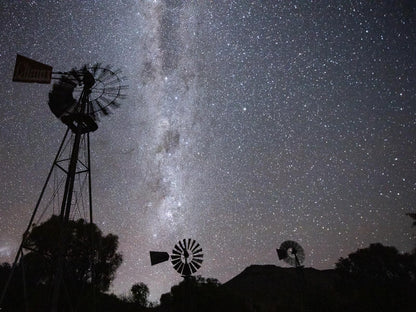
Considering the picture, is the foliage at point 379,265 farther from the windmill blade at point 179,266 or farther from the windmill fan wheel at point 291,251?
the windmill blade at point 179,266

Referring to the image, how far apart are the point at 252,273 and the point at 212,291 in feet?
146

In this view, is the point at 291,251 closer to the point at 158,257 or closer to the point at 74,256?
the point at 158,257

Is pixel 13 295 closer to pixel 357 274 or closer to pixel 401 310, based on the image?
pixel 401 310

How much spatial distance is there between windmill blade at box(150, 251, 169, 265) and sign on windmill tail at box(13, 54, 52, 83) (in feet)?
37.1

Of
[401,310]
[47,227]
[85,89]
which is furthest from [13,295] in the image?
[401,310]

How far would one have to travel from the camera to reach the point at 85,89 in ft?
58.2

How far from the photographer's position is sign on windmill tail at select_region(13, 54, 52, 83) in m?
13.5

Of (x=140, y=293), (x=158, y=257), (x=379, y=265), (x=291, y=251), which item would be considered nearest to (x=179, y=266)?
(x=158, y=257)

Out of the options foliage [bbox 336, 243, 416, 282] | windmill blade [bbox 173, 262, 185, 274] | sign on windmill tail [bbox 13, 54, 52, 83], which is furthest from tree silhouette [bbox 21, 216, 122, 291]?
foliage [bbox 336, 243, 416, 282]

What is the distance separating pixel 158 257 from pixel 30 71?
12348 millimetres

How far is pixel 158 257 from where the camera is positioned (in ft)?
57.8

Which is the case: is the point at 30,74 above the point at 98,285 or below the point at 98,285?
above

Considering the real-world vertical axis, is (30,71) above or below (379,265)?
above

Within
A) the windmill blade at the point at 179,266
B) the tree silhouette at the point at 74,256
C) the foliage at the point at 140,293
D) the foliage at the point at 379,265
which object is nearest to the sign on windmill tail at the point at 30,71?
the windmill blade at the point at 179,266
